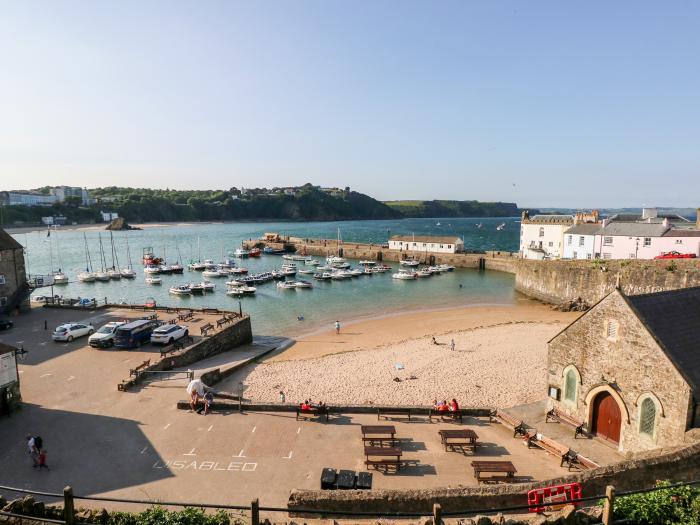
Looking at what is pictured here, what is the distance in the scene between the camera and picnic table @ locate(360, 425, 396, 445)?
14281 mm

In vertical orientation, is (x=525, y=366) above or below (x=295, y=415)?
below

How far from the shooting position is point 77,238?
5664 inches

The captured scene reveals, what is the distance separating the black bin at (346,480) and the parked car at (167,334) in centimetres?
1776

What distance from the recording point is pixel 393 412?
16.6 meters

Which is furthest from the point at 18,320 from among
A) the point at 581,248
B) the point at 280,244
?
the point at 280,244

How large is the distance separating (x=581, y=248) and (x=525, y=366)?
35.3 m

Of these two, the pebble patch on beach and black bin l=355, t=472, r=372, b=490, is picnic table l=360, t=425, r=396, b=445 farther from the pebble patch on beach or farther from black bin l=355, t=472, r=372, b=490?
the pebble patch on beach

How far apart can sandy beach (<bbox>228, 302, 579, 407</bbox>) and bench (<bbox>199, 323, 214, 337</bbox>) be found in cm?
435

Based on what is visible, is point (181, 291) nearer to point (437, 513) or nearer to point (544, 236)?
point (544, 236)

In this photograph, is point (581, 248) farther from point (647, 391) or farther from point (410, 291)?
point (647, 391)

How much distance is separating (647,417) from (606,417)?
1.47 metres

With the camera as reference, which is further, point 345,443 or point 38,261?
point 38,261

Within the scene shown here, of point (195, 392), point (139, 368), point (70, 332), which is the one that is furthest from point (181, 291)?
point (195, 392)

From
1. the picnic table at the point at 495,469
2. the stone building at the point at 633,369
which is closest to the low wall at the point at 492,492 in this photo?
the picnic table at the point at 495,469
